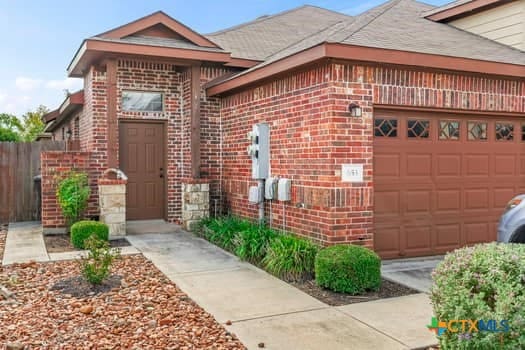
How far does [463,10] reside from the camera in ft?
34.2

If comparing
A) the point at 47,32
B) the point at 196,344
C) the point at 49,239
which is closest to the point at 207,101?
the point at 49,239

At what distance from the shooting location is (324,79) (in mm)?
7145

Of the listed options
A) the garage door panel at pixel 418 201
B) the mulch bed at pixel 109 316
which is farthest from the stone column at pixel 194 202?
the garage door panel at pixel 418 201

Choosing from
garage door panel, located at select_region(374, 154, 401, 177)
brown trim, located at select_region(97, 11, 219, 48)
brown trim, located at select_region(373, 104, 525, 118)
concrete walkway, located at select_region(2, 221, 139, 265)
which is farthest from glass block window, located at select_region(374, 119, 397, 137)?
brown trim, located at select_region(97, 11, 219, 48)

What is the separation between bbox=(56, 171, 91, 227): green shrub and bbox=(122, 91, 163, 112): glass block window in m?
1.94

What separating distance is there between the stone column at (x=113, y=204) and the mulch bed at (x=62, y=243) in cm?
24

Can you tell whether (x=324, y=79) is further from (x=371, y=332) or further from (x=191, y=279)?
(x=371, y=332)

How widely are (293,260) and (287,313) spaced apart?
60.6 inches

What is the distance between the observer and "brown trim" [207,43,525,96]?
6824 mm

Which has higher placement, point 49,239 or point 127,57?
point 127,57

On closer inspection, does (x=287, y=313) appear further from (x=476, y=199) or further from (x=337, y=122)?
(x=476, y=199)

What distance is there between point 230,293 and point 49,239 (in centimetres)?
511

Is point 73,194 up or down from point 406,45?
down

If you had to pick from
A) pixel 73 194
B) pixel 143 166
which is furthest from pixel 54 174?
pixel 143 166
